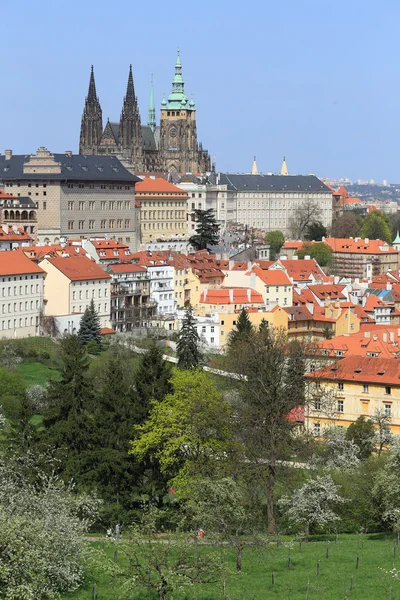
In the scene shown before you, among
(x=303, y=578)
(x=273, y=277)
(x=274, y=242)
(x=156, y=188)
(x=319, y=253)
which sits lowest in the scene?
(x=303, y=578)

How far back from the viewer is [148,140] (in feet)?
602

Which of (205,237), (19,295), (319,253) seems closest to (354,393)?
(19,295)

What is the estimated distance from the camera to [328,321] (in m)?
93.9

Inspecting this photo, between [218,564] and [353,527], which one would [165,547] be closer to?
[218,564]

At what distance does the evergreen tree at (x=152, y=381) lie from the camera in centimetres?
4778

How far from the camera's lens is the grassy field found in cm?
3266

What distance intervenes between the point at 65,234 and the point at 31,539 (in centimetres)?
9042

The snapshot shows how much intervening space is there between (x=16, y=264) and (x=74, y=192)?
113 ft

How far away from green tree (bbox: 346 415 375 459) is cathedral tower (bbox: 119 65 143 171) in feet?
402

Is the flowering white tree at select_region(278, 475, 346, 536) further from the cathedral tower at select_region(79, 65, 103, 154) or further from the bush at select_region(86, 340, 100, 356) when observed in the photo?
the cathedral tower at select_region(79, 65, 103, 154)

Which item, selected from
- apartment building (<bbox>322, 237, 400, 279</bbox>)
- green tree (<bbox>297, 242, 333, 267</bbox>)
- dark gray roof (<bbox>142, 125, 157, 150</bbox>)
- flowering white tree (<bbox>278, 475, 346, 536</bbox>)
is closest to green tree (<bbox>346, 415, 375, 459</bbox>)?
flowering white tree (<bbox>278, 475, 346, 536</bbox>)

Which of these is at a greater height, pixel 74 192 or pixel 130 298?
pixel 74 192

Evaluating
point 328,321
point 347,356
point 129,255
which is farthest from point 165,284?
point 347,356

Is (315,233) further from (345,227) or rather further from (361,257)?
(361,257)
